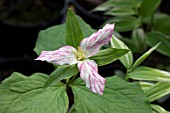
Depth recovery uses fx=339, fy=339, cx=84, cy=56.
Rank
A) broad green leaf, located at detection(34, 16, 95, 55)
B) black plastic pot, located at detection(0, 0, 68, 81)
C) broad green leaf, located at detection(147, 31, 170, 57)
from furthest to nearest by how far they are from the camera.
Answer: black plastic pot, located at detection(0, 0, 68, 81)
broad green leaf, located at detection(147, 31, 170, 57)
broad green leaf, located at detection(34, 16, 95, 55)

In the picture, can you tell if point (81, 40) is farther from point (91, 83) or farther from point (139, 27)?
point (139, 27)

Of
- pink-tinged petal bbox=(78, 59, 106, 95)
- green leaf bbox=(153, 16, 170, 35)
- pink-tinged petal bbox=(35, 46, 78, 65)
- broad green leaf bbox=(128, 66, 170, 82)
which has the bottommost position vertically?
broad green leaf bbox=(128, 66, 170, 82)

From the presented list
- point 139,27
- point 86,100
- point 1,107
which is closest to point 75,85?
point 86,100

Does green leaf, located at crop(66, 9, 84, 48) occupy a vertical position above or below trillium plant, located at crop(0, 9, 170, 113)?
above

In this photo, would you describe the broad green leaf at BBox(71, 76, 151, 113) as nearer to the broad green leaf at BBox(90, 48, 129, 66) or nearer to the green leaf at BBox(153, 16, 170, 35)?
the broad green leaf at BBox(90, 48, 129, 66)

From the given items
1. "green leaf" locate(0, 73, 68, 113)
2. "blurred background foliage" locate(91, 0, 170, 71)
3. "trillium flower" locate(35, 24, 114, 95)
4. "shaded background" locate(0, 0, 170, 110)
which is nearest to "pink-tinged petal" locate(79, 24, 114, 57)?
"trillium flower" locate(35, 24, 114, 95)
